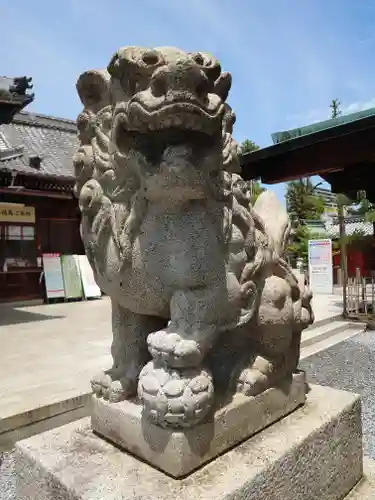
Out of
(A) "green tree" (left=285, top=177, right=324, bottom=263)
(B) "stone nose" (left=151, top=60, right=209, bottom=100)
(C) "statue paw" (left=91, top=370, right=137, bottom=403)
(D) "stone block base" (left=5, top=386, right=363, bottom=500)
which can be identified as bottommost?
(D) "stone block base" (left=5, top=386, right=363, bottom=500)

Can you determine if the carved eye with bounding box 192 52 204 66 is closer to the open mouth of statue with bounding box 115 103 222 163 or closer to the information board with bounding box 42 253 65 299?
the open mouth of statue with bounding box 115 103 222 163

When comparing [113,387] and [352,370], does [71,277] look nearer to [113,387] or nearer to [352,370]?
[352,370]

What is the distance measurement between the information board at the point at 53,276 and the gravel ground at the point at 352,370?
679 centimetres

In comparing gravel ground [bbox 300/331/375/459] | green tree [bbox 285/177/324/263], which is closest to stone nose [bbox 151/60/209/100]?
gravel ground [bbox 300/331/375/459]

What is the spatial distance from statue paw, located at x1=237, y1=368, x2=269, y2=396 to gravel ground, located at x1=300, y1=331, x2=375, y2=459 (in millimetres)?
1699

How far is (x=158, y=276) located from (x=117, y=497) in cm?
68

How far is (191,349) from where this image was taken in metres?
1.35

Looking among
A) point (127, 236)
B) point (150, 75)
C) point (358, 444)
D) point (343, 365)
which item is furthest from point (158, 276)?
point (343, 365)

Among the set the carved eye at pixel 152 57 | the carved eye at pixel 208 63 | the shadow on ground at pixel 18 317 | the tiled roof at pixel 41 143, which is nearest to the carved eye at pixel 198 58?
the carved eye at pixel 208 63

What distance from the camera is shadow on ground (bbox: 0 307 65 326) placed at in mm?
7440

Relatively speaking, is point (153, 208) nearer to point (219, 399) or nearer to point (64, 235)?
point (219, 399)

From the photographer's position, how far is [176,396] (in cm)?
130

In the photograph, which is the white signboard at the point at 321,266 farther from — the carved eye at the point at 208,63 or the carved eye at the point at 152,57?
the carved eye at the point at 152,57

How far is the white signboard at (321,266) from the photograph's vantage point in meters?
10.6
